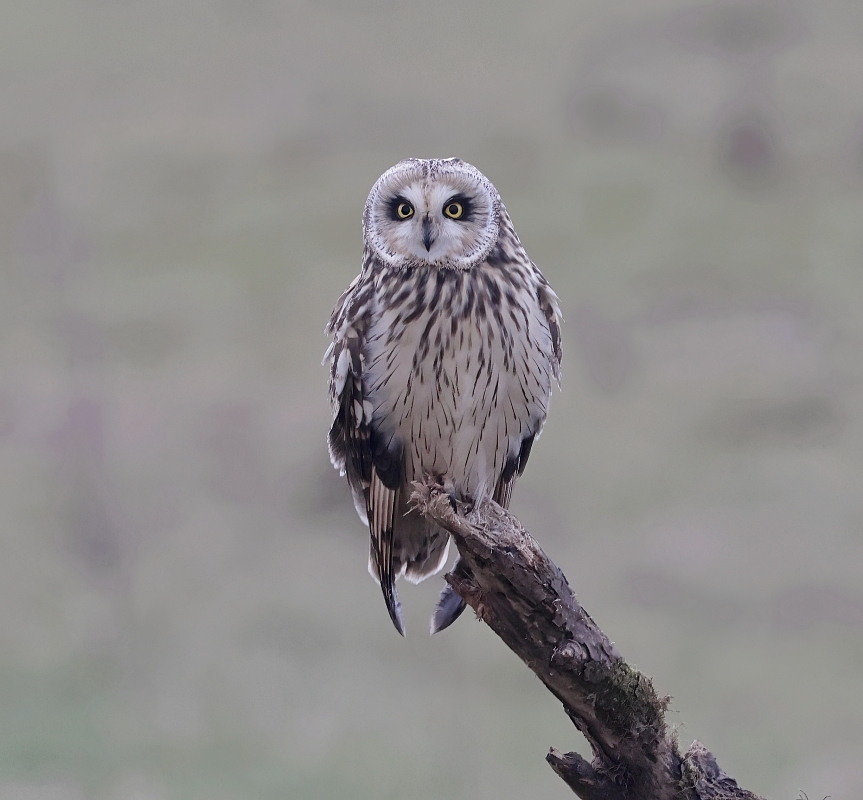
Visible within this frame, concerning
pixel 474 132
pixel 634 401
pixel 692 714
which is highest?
pixel 474 132

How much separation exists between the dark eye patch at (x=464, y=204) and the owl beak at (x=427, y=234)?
50mm

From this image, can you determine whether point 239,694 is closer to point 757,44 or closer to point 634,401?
point 634,401

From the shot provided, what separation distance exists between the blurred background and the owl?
286 centimetres

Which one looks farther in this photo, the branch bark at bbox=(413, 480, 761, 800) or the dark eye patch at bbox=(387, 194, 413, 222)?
the dark eye patch at bbox=(387, 194, 413, 222)

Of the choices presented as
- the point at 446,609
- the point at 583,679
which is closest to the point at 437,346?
the point at 446,609

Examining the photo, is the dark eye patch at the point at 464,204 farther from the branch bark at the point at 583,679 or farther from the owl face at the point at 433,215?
the branch bark at the point at 583,679

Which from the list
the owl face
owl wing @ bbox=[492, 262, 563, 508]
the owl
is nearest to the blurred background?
owl wing @ bbox=[492, 262, 563, 508]

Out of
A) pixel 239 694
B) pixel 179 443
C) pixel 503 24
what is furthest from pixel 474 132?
pixel 239 694

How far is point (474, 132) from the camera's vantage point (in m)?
6.47

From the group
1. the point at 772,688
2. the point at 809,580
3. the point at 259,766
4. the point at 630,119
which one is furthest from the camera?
the point at 630,119

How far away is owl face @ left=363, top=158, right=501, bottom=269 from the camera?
2.12 metres

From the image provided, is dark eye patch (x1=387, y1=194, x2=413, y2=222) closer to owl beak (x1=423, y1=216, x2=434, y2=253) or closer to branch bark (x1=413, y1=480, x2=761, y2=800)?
owl beak (x1=423, y1=216, x2=434, y2=253)

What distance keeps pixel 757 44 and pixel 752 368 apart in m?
2.45

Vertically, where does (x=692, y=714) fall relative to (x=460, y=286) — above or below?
above
